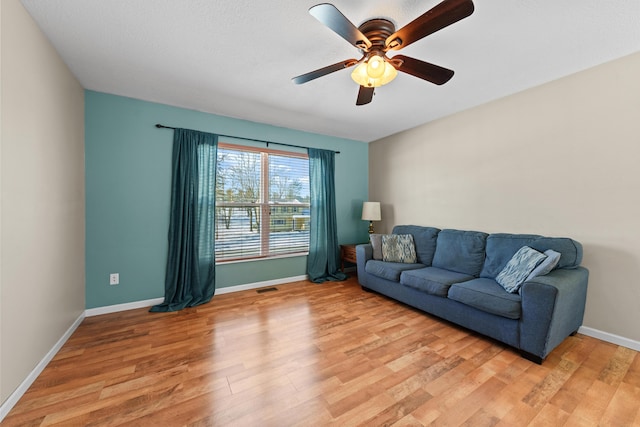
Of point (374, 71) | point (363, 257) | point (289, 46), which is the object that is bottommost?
point (363, 257)

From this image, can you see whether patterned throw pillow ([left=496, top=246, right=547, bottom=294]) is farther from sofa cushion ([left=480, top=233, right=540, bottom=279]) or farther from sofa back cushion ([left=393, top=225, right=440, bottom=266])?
sofa back cushion ([left=393, top=225, right=440, bottom=266])

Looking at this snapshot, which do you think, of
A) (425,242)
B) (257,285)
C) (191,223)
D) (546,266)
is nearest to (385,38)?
(546,266)

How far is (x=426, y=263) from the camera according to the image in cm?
336

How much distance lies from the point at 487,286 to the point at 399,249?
3.95 ft

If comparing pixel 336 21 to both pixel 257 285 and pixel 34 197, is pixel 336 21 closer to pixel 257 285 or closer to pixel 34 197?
pixel 34 197

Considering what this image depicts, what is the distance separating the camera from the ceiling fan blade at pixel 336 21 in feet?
4.17

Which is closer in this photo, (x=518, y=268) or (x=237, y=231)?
(x=518, y=268)

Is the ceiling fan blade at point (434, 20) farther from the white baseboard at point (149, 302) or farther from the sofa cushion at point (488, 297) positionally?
the white baseboard at point (149, 302)

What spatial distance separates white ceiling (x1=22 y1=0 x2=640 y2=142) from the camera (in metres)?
1.60

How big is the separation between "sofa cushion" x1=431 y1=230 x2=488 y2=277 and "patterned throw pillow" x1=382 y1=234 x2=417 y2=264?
30 cm

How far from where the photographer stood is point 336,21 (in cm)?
137

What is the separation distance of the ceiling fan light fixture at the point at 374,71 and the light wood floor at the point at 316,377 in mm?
2154

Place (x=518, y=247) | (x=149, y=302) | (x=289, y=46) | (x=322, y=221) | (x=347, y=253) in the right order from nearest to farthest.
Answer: (x=289, y=46) → (x=518, y=247) → (x=149, y=302) → (x=322, y=221) → (x=347, y=253)

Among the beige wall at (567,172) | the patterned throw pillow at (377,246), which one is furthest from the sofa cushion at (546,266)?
the patterned throw pillow at (377,246)
